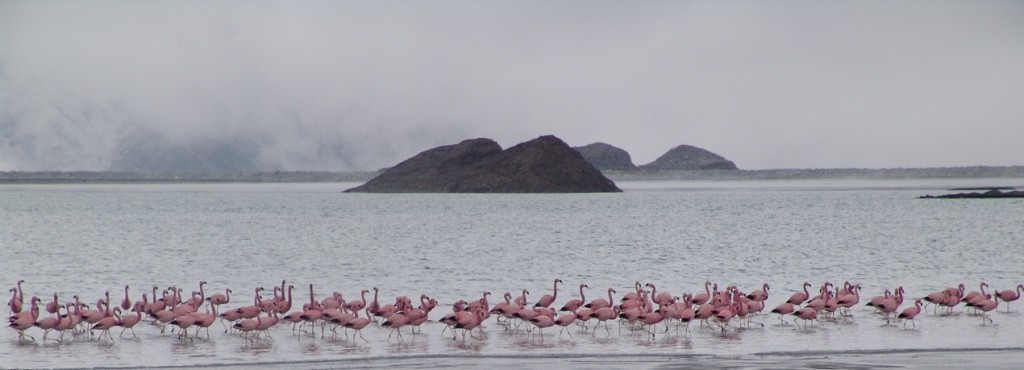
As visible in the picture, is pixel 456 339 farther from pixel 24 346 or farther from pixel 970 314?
pixel 970 314

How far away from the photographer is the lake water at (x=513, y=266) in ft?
73.1

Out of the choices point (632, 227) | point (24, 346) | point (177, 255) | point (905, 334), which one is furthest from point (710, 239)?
point (24, 346)

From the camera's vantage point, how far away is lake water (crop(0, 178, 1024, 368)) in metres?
22.3

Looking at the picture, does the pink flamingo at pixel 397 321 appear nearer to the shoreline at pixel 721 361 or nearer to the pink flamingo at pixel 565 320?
the shoreline at pixel 721 361

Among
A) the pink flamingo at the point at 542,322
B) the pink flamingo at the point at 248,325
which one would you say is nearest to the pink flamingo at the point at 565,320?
the pink flamingo at the point at 542,322

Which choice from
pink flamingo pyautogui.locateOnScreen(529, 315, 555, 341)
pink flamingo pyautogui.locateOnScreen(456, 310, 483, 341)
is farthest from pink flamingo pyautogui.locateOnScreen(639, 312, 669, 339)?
pink flamingo pyautogui.locateOnScreen(456, 310, 483, 341)

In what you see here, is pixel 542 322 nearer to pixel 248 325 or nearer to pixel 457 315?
pixel 457 315

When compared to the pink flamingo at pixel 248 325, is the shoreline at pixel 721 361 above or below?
below

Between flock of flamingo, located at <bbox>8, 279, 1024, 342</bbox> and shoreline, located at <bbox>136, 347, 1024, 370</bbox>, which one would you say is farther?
flock of flamingo, located at <bbox>8, 279, 1024, 342</bbox>

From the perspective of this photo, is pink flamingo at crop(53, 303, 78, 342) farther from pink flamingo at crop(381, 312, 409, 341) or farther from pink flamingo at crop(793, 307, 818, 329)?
pink flamingo at crop(793, 307, 818, 329)

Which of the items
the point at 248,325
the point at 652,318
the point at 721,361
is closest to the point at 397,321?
the point at 248,325

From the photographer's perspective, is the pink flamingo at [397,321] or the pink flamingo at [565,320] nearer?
the pink flamingo at [397,321]

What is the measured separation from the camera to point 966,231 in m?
76.1

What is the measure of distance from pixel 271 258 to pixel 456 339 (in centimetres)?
3444
